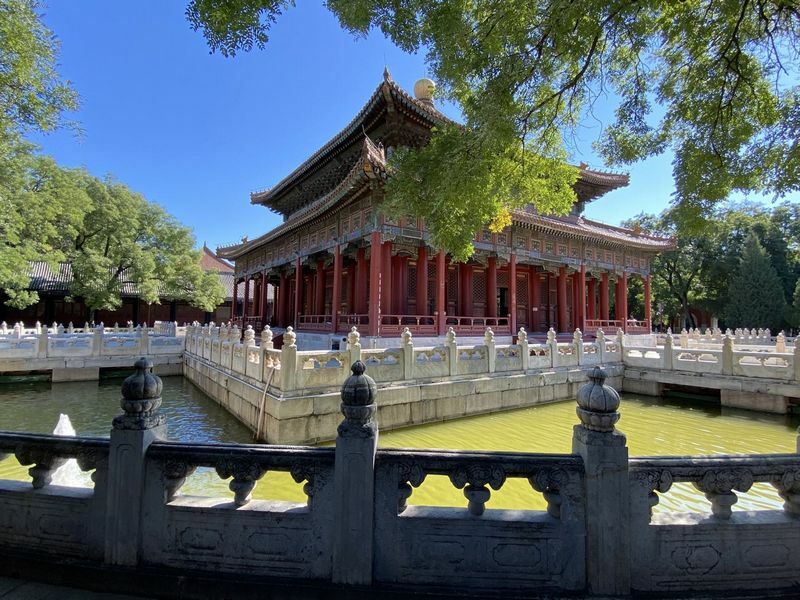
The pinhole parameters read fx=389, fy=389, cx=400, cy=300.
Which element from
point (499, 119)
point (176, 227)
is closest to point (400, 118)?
point (499, 119)

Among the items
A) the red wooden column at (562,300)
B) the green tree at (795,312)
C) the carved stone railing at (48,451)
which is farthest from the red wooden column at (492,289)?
the green tree at (795,312)

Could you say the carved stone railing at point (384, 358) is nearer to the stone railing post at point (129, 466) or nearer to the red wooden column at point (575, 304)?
the stone railing post at point (129, 466)

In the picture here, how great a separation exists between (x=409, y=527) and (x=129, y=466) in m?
1.74

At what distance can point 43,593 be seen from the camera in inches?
86.4

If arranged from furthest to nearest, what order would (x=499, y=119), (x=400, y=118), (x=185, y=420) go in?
1. (x=400, y=118)
2. (x=185, y=420)
3. (x=499, y=119)

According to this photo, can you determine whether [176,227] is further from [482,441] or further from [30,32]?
[482,441]

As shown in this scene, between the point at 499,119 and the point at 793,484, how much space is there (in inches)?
144

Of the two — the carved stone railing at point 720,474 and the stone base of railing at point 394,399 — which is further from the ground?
the carved stone railing at point 720,474

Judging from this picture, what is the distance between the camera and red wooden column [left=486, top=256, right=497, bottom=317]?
15.3 m

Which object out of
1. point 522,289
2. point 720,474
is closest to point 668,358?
point 522,289

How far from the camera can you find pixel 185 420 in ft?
30.1

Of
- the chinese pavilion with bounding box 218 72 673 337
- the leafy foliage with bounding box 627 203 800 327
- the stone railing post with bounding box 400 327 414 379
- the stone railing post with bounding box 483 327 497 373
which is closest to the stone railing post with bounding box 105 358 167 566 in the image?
the stone railing post with bounding box 400 327 414 379

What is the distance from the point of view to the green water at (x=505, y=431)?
5312 millimetres

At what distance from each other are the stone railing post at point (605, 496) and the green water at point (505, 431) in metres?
3.01
